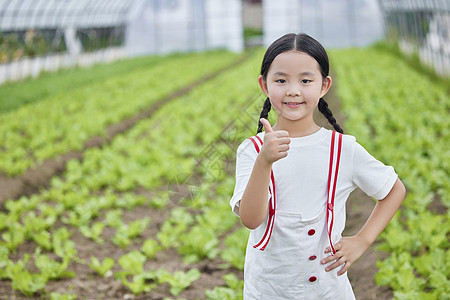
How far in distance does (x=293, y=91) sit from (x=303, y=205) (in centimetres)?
35

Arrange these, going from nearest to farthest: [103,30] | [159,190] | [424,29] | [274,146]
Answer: [274,146]
[159,190]
[424,29]
[103,30]

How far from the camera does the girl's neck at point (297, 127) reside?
1.67 metres

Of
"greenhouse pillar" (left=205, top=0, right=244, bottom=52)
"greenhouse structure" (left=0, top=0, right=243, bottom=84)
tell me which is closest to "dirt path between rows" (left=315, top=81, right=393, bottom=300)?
"greenhouse structure" (left=0, top=0, right=243, bottom=84)

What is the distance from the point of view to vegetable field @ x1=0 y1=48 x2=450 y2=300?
3730mm

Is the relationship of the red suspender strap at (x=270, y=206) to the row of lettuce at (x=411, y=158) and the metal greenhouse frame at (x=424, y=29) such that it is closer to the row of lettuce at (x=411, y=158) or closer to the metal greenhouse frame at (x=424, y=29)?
the row of lettuce at (x=411, y=158)

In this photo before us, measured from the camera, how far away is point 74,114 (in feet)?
34.6

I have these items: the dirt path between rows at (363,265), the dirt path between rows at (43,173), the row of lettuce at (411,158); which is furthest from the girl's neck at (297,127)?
the dirt path between rows at (43,173)

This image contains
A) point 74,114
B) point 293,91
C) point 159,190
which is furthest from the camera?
point 74,114

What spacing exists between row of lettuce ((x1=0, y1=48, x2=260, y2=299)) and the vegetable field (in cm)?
2

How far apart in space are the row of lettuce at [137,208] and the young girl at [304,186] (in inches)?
10.8

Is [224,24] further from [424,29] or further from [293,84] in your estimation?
[293,84]

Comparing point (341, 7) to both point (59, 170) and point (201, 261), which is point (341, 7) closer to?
point (59, 170)

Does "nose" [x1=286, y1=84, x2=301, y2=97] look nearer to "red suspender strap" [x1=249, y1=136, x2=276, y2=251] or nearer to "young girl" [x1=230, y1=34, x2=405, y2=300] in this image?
"young girl" [x1=230, y1=34, x2=405, y2=300]

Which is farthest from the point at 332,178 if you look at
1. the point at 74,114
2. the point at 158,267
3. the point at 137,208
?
the point at 74,114
